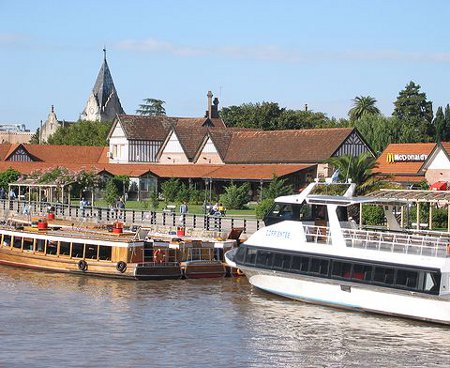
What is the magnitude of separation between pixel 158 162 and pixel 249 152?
12.4 m

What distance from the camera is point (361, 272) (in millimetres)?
32344

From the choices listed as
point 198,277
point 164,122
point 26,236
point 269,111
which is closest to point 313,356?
point 198,277

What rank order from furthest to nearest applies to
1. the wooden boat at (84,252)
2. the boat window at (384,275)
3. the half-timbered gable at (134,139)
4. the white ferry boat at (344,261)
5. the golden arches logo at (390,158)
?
the half-timbered gable at (134,139)
the golden arches logo at (390,158)
the wooden boat at (84,252)
the boat window at (384,275)
the white ferry boat at (344,261)

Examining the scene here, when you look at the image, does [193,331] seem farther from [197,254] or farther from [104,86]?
[104,86]

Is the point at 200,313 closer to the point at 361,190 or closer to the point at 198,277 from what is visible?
the point at 198,277

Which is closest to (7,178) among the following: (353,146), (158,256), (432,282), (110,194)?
(110,194)

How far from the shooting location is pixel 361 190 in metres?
52.7

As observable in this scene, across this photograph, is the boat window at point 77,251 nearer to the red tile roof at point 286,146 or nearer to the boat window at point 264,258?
the boat window at point 264,258

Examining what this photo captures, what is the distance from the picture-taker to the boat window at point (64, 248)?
41719 millimetres

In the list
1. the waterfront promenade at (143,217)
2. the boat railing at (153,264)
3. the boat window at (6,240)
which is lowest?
the boat railing at (153,264)

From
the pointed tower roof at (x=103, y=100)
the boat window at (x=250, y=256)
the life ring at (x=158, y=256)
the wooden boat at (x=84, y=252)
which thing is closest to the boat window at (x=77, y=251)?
the wooden boat at (x=84, y=252)

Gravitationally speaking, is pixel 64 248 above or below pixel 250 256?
below

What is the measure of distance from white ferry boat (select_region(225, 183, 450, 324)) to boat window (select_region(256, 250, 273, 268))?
0.11 ft

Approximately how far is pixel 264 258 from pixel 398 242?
4.71 metres
